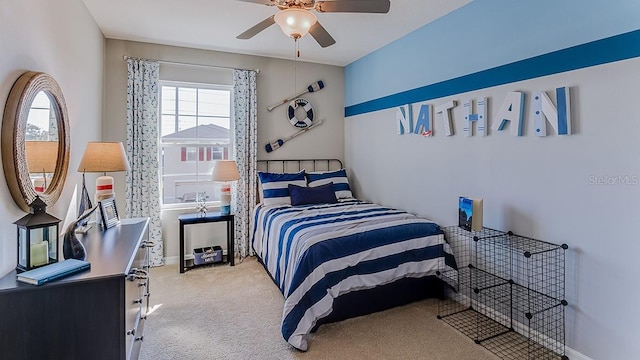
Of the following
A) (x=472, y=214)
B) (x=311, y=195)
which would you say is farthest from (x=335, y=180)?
(x=472, y=214)

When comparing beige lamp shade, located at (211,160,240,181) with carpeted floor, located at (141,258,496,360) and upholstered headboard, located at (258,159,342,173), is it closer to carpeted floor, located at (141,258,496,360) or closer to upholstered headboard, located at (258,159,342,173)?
upholstered headboard, located at (258,159,342,173)

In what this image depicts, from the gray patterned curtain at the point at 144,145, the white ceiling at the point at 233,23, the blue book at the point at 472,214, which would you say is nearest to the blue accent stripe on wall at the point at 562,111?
the blue book at the point at 472,214

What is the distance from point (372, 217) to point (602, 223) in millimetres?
1693

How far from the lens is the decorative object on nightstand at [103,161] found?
2.40m

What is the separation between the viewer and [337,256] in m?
2.55

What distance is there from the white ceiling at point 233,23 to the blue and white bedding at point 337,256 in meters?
1.91

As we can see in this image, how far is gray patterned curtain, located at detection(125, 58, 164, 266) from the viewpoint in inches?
146

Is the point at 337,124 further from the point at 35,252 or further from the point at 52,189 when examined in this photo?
the point at 35,252

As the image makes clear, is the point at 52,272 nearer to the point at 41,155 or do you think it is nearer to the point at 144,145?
the point at 41,155

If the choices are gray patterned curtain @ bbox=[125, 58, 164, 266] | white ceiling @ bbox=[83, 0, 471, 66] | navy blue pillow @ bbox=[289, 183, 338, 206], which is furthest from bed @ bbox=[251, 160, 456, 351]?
white ceiling @ bbox=[83, 0, 471, 66]

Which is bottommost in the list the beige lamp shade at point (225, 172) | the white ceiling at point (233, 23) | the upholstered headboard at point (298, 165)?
the beige lamp shade at point (225, 172)

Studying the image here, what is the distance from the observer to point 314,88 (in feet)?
15.4

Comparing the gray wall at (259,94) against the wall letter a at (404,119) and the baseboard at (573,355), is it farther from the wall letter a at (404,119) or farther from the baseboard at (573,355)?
the baseboard at (573,355)

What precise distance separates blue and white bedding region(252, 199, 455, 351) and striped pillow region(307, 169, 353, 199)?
1.04 metres
